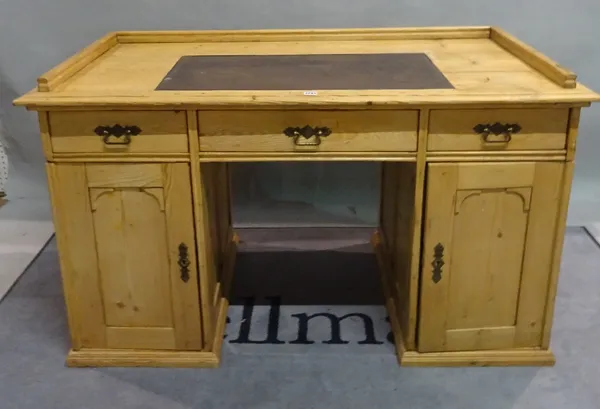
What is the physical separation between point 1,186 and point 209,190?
1388mm

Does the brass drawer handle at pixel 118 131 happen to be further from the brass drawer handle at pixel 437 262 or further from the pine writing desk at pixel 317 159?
the brass drawer handle at pixel 437 262

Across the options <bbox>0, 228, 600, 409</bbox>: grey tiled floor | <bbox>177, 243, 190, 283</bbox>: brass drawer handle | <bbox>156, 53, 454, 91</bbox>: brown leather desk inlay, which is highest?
<bbox>156, 53, 454, 91</bbox>: brown leather desk inlay

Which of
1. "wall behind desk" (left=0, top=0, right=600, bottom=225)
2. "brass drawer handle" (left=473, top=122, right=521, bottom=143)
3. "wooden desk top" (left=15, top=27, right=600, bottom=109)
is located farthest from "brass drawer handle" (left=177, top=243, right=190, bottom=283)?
"wall behind desk" (left=0, top=0, right=600, bottom=225)

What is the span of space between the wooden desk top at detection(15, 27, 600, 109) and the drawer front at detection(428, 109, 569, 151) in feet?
0.16

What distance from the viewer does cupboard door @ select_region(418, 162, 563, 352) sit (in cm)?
175

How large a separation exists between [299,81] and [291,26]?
2.99ft

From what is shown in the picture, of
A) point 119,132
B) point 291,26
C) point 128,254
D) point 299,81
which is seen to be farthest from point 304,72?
point 291,26

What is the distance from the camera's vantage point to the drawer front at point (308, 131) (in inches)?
66.3

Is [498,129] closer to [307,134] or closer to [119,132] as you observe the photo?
[307,134]

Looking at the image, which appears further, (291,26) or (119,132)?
(291,26)

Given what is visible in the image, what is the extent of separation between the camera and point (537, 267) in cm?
185

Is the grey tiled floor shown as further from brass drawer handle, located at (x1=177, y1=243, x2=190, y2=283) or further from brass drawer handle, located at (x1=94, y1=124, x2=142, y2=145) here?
brass drawer handle, located at (x1=94, y1=124, x2=142, y2=145)

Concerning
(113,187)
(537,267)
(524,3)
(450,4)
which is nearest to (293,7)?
(450,4)

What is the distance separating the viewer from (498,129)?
1.69m
